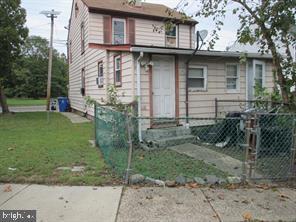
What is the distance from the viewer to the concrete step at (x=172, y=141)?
884 centimetres

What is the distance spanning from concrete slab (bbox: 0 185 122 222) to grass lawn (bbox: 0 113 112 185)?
378mm

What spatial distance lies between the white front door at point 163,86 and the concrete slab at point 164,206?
16.3ft

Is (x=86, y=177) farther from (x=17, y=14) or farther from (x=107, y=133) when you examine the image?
(x=17, y=14)

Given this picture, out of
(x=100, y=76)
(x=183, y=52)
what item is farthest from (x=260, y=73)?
(x=100, y=76)

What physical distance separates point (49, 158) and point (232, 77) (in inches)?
277

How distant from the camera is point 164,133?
9.48 m

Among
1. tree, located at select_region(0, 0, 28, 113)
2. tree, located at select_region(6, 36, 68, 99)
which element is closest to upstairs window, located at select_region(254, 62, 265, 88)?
tree, located at select_region(0, 0, 28, 113)

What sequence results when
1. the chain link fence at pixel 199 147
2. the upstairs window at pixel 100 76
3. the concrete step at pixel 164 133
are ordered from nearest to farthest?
1. the chain link fence at pixel 199 147
2. the concrete step at pixel 164 133
3. the upstairs window at pixel 100 76

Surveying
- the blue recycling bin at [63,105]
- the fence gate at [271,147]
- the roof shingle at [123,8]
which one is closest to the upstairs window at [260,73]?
the fence gate at [271,147]

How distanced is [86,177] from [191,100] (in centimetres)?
564

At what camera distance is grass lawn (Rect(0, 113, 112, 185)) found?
565cm

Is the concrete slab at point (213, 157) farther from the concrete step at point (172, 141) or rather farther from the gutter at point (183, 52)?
the gutter at point (183, 52)

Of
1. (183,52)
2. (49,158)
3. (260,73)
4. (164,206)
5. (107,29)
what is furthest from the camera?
(107,29)

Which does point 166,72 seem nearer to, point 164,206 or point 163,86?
point 163,86
